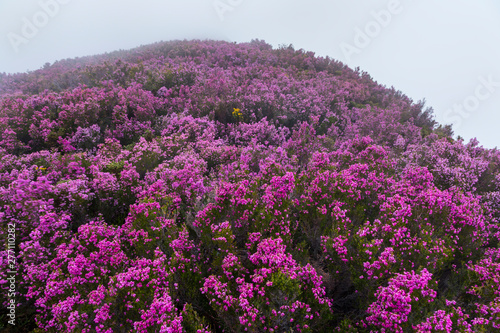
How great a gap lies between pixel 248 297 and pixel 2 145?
1089 centimetres

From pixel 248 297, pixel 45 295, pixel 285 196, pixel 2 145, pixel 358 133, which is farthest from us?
pixel 358 133

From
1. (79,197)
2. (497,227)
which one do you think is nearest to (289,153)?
(497,227)

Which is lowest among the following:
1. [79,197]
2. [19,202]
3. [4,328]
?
[4,328]

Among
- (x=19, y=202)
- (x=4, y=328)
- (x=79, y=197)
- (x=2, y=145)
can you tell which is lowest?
(x=4, y=328)

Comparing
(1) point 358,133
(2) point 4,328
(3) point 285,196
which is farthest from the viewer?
(1) point 358,133

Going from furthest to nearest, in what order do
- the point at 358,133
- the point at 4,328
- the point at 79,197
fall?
1. the point at 358,133
2. the point at 79,197
3. the point at 4,328

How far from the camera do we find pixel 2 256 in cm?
445

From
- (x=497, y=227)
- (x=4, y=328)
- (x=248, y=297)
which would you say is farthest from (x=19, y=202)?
(x=497, y=227)

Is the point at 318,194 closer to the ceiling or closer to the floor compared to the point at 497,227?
closer to the floor

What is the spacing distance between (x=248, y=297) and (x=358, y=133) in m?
11.1

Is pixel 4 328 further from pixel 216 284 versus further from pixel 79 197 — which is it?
pixel 216 284

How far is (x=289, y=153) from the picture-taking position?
31.0 feet

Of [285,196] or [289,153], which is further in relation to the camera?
[289,153]

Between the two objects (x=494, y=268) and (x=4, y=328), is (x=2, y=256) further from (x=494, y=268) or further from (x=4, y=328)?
(x=494, y=268)
